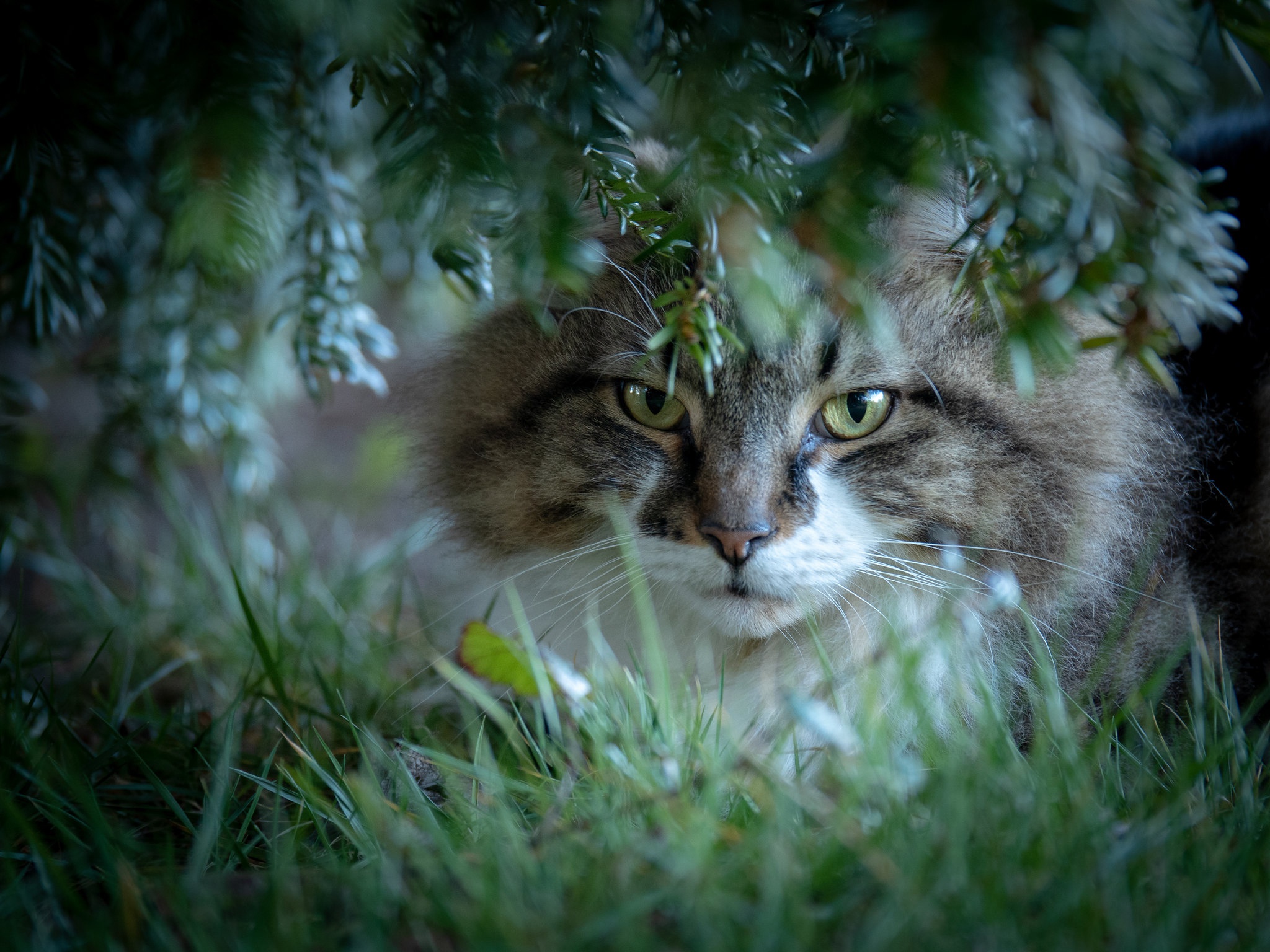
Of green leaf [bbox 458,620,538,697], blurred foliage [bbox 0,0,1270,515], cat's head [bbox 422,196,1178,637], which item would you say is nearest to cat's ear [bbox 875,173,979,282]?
cat's head [bbox 422,196,1178,637]

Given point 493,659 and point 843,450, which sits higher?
point 843,450

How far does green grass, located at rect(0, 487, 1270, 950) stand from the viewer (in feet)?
2.39

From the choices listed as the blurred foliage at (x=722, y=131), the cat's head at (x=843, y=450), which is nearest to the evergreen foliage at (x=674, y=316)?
the blurred foliage at (x=722, y=131)

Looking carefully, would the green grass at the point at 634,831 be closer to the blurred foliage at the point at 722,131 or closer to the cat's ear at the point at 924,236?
the blurred foliage at the point at 722,131

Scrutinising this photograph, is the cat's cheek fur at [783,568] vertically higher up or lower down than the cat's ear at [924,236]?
lower down

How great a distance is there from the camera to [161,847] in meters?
1.02

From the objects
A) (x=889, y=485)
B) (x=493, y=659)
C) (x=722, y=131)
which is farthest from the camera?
(x=889, y=485)

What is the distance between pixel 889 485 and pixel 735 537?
27cm

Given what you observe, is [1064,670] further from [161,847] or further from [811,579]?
[161,847]

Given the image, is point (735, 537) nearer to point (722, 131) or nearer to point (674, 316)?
point (674, 316)

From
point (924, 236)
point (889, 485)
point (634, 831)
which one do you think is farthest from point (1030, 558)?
point (634, 831)

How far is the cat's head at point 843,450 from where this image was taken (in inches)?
48.9

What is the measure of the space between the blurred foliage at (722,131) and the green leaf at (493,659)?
462 millimetres

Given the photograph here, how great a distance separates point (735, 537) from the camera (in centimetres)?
120
